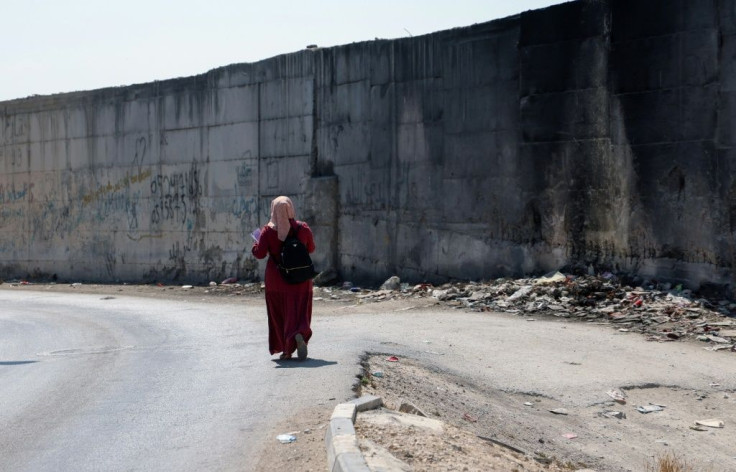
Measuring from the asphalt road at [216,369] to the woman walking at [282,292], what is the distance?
0.24m

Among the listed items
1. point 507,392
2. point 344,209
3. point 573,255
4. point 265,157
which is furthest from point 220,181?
point 507,392

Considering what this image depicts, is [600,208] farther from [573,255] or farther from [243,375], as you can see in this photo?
[243,375]

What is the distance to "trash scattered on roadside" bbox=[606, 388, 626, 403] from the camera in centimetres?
906

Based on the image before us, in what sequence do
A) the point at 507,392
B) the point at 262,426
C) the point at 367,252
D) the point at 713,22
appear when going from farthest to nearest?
the point at 367,252, the point at 713,22, the point at 507,392, the point at 262,426

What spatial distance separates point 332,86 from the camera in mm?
17594

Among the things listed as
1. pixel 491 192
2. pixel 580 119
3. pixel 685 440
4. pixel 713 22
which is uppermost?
pixel 713 22

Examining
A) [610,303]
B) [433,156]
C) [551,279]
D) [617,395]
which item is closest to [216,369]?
[617,395]

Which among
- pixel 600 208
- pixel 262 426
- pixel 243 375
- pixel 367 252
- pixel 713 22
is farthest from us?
pixel 367 252

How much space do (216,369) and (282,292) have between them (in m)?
0.91

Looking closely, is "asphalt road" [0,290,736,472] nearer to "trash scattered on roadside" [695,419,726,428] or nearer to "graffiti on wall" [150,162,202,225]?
"trash scattered on roadside" [695,419,726,428]

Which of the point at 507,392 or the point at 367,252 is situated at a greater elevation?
the point at 367,252

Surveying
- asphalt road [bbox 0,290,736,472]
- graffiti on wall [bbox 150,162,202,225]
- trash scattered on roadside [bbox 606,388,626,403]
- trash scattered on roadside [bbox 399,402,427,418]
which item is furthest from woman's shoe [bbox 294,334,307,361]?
graffiti on wall [bbox 150,162,202,225]

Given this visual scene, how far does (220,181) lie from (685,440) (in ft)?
41.9

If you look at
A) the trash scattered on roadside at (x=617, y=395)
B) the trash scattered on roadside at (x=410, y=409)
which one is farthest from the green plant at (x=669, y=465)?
the trash scattered on roadside at (x=410, y=409)
